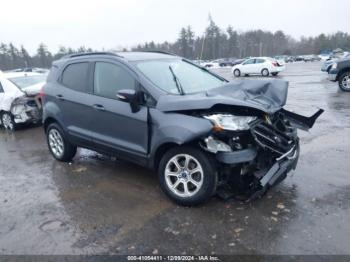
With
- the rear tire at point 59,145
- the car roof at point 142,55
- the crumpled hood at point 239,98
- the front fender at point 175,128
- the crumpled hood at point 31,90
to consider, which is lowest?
the rear tire at point 59,145

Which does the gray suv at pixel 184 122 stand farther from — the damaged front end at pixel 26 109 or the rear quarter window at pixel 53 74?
the damaged front end at pixel 26 109

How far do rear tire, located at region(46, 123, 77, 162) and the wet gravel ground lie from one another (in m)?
0.26

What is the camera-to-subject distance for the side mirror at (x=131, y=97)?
419 centimetres

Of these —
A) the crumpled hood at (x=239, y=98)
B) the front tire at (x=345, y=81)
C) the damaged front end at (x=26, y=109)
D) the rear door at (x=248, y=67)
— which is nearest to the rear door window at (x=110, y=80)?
the crumpled hood at (x=239, y=98)

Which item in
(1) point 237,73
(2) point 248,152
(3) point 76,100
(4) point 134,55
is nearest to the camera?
(2) point 248,152

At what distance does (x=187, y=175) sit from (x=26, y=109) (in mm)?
6891

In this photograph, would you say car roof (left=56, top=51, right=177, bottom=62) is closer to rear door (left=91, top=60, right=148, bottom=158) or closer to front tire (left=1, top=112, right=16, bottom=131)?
rear door (left=91, top=60, right=148, bottom=158)

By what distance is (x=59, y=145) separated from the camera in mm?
6102

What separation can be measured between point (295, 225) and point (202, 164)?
3.87ft

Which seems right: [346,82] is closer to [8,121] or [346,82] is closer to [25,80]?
[25,80]

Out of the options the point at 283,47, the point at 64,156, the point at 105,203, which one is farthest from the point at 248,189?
Answer: the point at 283,47

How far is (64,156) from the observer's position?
6039 millimetres

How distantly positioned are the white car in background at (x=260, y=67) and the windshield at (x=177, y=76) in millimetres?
22453

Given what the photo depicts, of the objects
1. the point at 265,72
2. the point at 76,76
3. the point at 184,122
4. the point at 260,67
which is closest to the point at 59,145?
the point at 76,76
